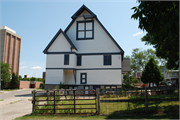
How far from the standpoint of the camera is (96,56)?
25.5 meters

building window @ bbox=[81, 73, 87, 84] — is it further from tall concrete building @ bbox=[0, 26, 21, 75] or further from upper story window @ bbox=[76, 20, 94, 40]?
tall concrete building @ bbox=[0, 26, 21, 75]

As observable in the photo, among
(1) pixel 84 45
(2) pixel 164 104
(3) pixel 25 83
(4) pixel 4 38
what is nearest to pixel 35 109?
(2) pixel 164 104

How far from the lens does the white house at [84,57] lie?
24.7 metres

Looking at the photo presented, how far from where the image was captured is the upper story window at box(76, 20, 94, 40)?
25991mm

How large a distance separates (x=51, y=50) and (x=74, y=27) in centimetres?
529

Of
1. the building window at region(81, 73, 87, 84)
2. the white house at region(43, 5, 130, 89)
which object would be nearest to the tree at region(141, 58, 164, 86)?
the white house at region(43, 5, 130, 89)

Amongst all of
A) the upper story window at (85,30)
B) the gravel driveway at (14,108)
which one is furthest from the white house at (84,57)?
the gravel driveway at (14,108)

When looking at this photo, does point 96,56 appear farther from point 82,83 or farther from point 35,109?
point 35,109

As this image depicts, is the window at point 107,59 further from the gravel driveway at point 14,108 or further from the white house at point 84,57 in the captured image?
the gravel driveway at point 14,108

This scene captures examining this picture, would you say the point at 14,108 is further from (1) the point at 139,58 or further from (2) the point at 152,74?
(1) the point at 139,58

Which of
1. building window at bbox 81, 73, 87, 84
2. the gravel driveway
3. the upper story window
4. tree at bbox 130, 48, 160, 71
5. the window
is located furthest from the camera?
tree at bbox 130, 48, 160, 71

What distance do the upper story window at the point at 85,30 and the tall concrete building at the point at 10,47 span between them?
144 ft

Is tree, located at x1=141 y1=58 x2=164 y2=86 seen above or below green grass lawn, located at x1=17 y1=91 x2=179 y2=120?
above

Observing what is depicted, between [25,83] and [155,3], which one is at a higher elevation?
[155,3]
